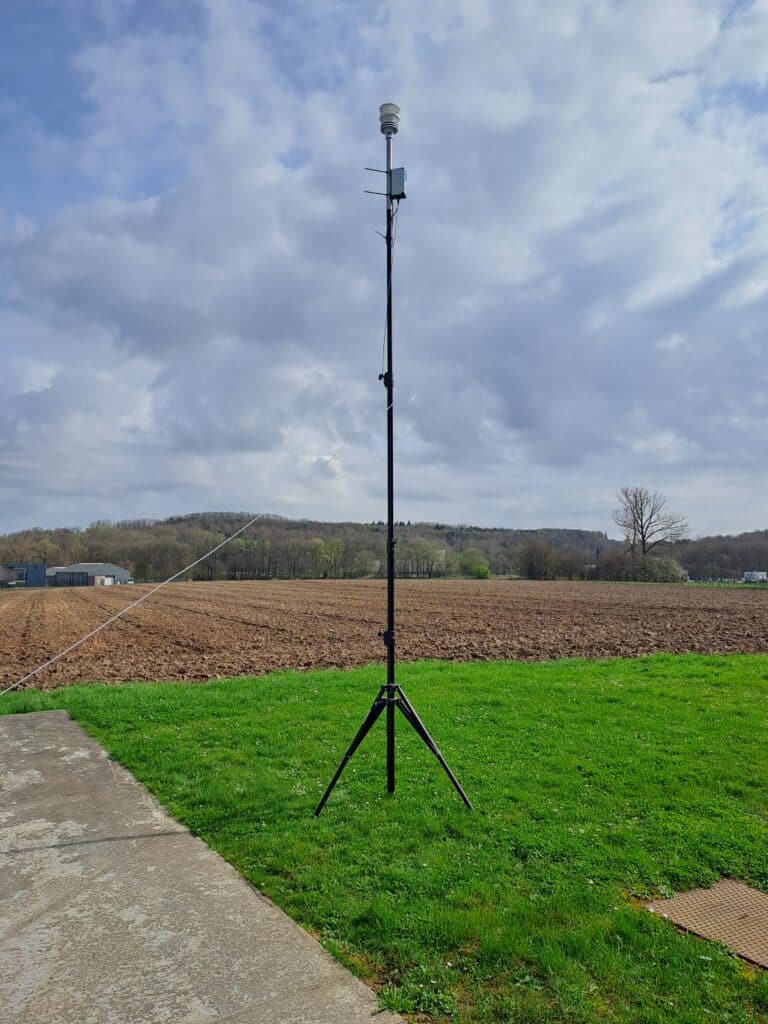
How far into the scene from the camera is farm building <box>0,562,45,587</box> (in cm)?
9688

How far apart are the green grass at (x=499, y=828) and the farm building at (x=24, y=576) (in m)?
98.6

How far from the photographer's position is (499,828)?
183 inches

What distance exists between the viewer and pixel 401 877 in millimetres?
3953

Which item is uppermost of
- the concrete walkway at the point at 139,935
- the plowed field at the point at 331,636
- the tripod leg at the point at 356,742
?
the tripod leg at the point at 356,742

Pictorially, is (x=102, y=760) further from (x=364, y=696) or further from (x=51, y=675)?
(x=51, y=675)

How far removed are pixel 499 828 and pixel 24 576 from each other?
115 m

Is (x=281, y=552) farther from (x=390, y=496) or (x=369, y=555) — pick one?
(x=390, y=496)

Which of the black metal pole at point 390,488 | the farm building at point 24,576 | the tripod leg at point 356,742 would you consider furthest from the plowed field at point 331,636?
the farm building at point 24,576

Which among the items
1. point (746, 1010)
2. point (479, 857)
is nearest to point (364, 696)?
point (479, 857)

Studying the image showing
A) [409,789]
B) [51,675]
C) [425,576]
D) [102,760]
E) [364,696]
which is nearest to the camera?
[409,789]

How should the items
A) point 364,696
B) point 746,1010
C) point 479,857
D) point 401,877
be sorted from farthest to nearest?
point 364,696
point 479,857
point 401,877
point 746,1010

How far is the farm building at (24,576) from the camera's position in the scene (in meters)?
96.9

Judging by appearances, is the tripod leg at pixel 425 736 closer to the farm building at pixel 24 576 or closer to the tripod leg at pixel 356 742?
the tripod leg at pixel 356 742

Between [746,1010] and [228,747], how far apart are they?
16.6ft
